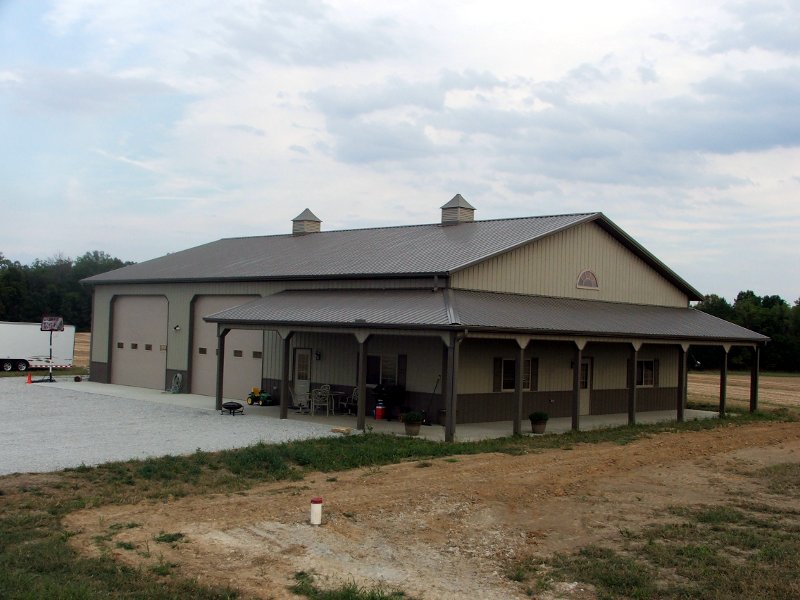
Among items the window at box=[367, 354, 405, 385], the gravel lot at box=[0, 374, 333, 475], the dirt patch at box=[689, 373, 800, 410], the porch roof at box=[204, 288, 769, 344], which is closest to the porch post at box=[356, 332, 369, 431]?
the porch roof at box=[204, 288, 769, 344]

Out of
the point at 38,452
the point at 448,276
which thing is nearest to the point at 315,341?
the point at 448,276

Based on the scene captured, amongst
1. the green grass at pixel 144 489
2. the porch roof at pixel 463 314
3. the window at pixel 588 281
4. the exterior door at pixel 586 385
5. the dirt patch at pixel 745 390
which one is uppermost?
the window at pixel 588 281

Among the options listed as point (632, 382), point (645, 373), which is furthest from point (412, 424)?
point (645, 373)

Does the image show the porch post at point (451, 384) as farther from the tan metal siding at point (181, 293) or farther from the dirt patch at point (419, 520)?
the tan metal siding at point (181, 293)

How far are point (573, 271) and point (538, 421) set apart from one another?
6.71 m

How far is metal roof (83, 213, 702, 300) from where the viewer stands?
23.7 metres

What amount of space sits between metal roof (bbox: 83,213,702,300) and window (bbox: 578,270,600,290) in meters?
1.67

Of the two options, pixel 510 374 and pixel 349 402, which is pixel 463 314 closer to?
pixel 510 374

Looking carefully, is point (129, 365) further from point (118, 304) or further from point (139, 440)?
point (139, 440)

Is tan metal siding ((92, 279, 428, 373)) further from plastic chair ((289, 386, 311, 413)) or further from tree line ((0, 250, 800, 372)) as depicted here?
tree line ((0, 250, 800, 372))

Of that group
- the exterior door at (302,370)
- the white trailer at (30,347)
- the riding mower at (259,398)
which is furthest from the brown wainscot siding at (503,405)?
the white trailer at (30,347)

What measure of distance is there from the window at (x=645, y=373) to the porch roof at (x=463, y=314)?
185cm

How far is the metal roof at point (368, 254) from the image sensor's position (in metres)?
23.7

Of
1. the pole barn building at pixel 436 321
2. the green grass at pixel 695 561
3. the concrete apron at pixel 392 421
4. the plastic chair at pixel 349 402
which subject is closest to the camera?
the green grass at pixel 695 561
